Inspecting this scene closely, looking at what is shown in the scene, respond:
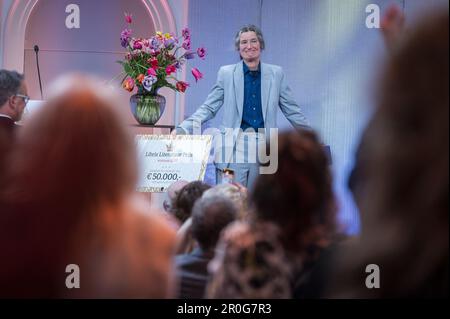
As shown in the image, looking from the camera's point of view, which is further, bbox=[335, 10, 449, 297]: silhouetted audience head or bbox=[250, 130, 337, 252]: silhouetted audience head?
bbox=[250, 130, 337, 252]: silhouetted audience head

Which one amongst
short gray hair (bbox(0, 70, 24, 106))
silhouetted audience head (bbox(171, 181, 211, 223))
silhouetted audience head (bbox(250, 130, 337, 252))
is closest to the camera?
silhouetted audience head (bbox(250, 130, 337, 252))

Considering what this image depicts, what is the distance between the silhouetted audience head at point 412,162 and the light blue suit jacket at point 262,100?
160 inches

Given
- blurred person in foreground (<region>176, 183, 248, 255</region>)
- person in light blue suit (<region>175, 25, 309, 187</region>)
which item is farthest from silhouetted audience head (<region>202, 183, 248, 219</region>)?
person in light blue suit (<region>175, 25, 309, 187</region>)

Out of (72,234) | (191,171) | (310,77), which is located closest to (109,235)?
(72,234)

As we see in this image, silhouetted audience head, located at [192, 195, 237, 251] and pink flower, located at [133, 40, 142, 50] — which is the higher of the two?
pink flower, located at [133, 40, 142, 50]

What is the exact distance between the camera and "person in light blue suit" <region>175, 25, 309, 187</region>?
16.8ft

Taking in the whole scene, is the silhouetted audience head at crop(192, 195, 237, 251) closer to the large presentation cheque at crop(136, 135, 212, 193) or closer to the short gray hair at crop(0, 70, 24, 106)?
the short gray hair at crop(0, 70, 24, 106)

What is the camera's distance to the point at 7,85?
12.1 ft

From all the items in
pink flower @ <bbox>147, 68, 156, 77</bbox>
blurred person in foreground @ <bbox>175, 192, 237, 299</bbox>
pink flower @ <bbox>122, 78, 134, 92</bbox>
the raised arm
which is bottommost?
blurred person in foreground @ <bbox>175, 192, 237, 299</bbox>

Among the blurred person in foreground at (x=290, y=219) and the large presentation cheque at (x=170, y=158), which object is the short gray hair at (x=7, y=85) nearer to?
the large presentation cheque at (x=170, y=158)

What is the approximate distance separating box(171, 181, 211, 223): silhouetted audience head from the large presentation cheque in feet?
5.56

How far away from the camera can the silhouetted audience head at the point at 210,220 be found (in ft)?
7.67
